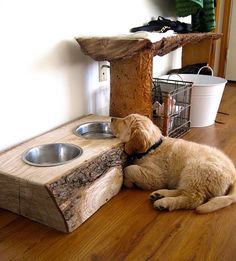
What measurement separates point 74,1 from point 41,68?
39cm

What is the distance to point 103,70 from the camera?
175 centimetres

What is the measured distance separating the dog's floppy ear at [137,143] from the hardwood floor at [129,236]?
0.67 feet

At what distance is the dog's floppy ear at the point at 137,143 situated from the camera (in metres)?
1.23

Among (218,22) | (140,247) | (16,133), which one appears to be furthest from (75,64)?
(218,22)

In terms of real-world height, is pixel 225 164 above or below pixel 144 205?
above

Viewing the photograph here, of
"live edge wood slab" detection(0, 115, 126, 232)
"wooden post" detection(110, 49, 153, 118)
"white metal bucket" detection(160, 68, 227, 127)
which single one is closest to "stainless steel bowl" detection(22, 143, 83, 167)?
"live edge wood slab" detection(0, 115, 126, 232)

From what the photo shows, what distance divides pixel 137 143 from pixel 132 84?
1.32ft

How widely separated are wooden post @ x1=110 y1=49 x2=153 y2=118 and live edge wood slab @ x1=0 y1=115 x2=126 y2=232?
365 millimetres

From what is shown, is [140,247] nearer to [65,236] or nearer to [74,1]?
[65,236]

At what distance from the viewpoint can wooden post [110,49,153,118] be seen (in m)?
1.47

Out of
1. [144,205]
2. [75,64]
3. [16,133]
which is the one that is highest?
[75,64]

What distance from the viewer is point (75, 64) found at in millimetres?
1543

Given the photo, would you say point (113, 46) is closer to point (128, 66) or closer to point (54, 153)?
point (128, 66)

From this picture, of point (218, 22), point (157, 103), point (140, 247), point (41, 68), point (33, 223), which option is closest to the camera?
point (140, 247)
